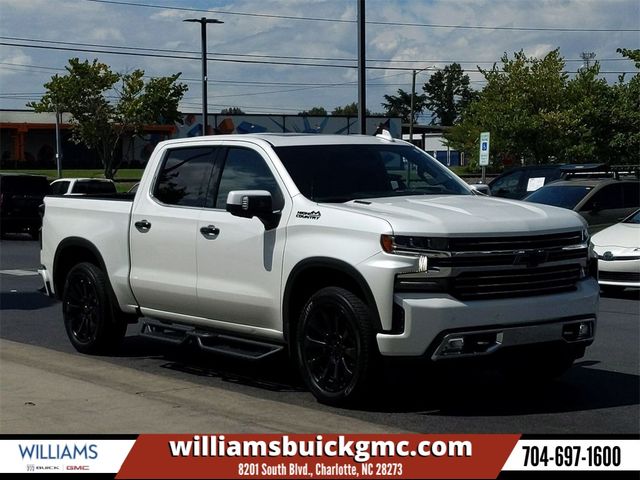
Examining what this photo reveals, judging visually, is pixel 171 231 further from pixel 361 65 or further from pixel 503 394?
pixel 361 65

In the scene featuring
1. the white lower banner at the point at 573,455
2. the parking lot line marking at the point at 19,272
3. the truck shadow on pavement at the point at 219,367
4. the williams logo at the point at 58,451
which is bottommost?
the parking lot line marking at the point at 19,272

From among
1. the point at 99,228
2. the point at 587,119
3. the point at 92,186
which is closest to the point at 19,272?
the point at 99,228

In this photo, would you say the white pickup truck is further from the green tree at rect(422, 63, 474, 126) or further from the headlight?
the green tree at rect(422, 63, 474, 126)

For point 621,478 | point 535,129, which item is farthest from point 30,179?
point 621,478

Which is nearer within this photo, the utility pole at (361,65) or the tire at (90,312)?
the tire at (90,312)

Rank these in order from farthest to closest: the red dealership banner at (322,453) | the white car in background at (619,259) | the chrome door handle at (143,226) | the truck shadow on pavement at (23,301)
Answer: the white car in background at (619,259) < the truck shadow on pavement at (23,301) < the chrome door handle at (143,226) < the red dealership banner at (322,453)

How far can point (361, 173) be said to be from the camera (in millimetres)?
8805

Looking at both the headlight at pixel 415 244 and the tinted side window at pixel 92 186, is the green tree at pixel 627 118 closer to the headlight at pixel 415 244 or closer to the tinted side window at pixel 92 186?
the tinted side window at pixel 92 186

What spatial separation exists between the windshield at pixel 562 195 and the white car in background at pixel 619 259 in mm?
2900

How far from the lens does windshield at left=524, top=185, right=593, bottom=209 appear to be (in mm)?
19266

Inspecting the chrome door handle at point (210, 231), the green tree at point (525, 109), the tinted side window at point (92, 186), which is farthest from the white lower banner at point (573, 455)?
the green tree at point (525, 109)

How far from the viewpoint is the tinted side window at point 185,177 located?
923cm

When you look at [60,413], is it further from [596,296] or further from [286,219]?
[596,296]

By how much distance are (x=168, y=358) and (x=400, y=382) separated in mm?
2532
